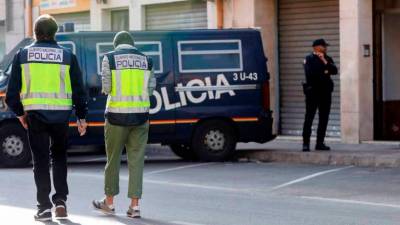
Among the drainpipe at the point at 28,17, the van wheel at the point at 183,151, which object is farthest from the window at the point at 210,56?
the drainpipe at the point at 28,17

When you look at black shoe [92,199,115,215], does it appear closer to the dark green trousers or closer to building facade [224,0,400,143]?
the dark green trousers

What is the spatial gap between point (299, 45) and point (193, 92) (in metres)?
4.69

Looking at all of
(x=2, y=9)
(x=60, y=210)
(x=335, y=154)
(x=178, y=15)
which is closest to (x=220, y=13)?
(x=178, y=15)

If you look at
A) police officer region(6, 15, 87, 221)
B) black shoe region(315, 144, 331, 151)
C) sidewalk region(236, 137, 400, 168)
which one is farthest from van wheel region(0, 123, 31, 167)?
police officer region(6, 15, 87, 221)

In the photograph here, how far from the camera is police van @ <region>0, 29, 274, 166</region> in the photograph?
631 inches

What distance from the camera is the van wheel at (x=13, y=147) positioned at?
52.8ft

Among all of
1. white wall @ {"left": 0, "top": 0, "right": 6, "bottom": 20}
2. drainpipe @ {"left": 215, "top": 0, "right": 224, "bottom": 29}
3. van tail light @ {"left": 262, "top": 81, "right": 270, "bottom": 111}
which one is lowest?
van tail light @ {"left": 262, "top": 81, "right": 270, "bottom": 111}

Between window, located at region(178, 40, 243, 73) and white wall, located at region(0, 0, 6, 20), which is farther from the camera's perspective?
white wall, located at region(0, 0, 6, 20)

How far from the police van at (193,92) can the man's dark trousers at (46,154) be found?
6141mm

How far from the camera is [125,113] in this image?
398 inches

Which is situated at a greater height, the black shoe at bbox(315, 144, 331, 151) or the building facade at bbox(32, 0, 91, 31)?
the building facade at bbox(32, 0, 91, 31)

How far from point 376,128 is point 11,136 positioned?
22.3ft

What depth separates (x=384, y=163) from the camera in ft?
50.3

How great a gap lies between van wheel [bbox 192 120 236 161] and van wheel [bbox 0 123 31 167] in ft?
8.78
